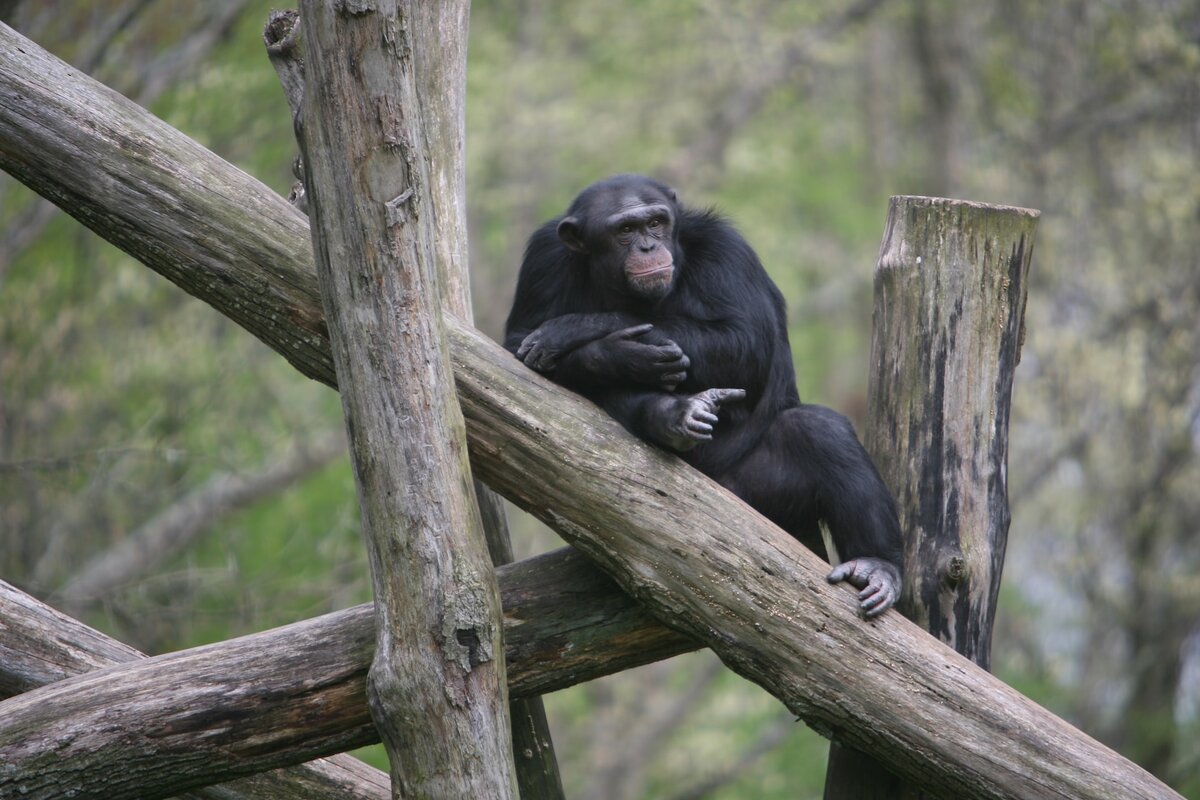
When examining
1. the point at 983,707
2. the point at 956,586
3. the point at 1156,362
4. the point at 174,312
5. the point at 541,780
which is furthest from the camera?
the point at 174,312

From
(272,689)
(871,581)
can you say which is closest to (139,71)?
(272,689)

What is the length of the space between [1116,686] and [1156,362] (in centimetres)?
278

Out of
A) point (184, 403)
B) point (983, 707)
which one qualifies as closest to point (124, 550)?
point (184, 403)

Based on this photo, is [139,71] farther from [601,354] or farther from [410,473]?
[410,473]

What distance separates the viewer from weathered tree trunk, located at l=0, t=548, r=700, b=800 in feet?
11.5

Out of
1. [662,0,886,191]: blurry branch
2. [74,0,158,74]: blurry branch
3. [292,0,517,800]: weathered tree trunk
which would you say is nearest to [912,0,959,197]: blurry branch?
Answer: [662,0,886,191]: blurry branch

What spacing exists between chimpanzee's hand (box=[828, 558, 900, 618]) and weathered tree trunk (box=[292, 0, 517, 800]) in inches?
43.7

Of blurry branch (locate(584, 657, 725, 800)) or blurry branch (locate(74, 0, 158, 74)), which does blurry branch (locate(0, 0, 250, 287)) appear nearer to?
blurry branch (locate(74, 0, 158, 74))

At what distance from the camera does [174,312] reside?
10391mm

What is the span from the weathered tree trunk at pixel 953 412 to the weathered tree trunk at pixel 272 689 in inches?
34.8

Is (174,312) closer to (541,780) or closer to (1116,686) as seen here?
(541,780)

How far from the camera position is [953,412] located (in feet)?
12.7

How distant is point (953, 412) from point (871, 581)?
72 centimetres

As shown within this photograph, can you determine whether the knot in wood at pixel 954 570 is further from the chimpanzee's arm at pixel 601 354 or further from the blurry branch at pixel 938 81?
the blurry branch at pixel 938 81
